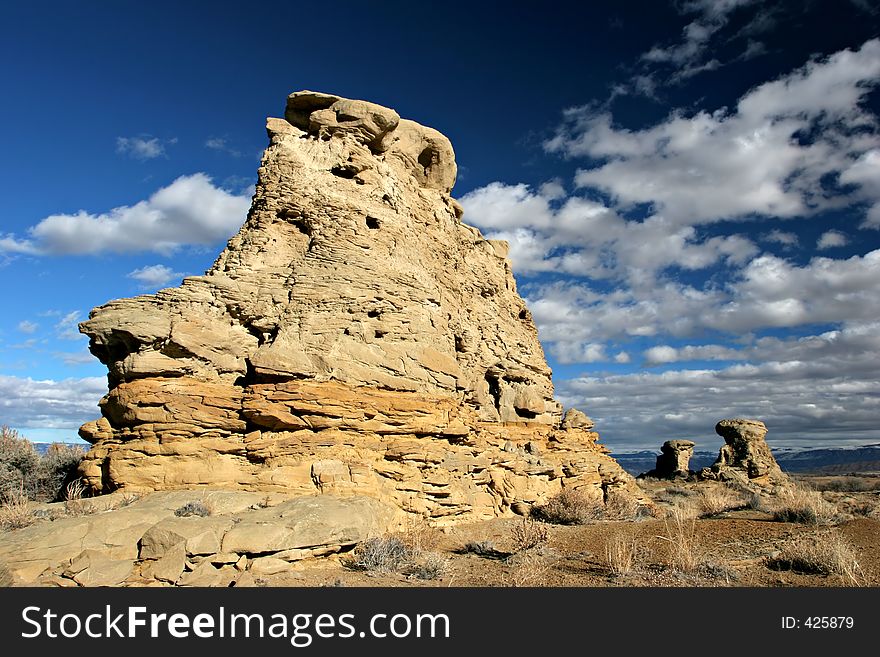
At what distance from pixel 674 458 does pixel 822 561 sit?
109ft

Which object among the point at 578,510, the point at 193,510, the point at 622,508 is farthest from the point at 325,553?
the point at 622,508

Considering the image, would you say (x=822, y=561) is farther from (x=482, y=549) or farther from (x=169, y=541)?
(x=169, y=541)

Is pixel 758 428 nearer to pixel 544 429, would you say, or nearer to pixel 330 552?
pixel 544 429

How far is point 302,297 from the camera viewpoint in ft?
41.0

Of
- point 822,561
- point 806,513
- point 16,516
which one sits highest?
point 16,516

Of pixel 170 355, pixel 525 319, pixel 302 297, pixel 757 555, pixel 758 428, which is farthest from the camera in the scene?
pixel 758 428

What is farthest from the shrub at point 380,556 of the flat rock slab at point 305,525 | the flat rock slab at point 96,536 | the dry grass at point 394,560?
the flat rock slab at point 96,536

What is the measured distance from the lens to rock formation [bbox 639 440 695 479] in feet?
126

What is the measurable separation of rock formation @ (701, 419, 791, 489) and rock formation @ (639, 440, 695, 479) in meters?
2.60

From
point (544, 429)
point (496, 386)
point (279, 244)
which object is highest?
point (279, 244)

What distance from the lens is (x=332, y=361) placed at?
11805 mm

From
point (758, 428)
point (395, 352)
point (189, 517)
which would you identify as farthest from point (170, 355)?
point (758, 428)

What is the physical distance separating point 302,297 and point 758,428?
35.1 m

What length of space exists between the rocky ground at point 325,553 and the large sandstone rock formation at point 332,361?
110 centimetres
